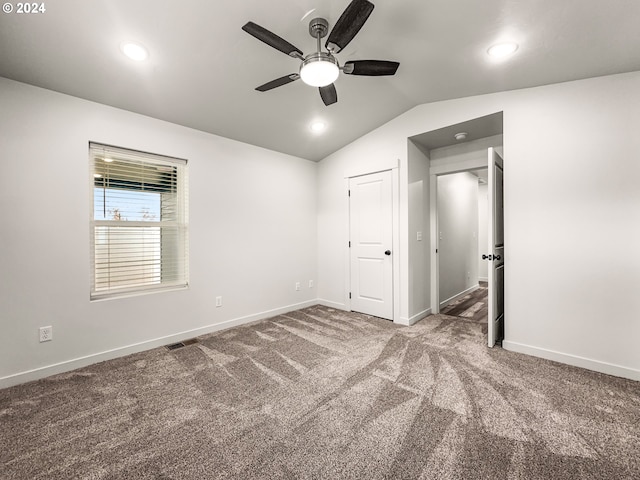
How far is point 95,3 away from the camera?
1.75 metres

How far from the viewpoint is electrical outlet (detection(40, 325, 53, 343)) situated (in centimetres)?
242

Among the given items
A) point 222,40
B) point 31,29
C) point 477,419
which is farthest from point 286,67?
point 477,419

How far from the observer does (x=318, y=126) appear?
3.70m

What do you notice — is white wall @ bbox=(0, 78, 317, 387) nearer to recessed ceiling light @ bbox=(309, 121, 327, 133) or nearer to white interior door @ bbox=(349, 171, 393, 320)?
recessed ceiling light @ bbox=(309, 121, 327, 133)

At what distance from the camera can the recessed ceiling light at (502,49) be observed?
2219 mm

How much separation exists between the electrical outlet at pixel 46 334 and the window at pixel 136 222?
0.42 m

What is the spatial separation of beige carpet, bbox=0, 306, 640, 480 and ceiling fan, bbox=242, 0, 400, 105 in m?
2.33

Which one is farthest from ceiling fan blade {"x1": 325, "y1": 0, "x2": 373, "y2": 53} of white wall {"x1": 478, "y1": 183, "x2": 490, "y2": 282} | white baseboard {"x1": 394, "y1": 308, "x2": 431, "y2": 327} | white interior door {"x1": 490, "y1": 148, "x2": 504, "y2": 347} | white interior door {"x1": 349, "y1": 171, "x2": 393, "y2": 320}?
white wall {"x1": 478, "y1": 183, "x2": 490, "y2": 282}

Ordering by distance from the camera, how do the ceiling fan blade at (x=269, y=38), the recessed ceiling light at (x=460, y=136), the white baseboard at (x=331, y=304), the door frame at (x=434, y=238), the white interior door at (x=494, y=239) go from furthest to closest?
the white baseboard at (x=331, y=304) → the door frame at (x=434, y=238) → the recessed ceiling light at (x=460, y=136) → the white interior door at (x=494, y=239) → the ceiling fan blade at (x=269, y=38)

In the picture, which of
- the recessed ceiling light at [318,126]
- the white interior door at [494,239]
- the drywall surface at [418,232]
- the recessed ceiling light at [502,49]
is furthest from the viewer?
the drywall surface at [418,232]

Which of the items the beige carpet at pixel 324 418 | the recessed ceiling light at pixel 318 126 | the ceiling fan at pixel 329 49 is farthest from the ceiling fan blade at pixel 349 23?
the beige carpet at pixel 324 418

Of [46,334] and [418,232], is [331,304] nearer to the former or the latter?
[418,232]

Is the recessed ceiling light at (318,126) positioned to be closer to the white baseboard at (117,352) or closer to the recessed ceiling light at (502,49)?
the recessed ceiling light at (502,49)

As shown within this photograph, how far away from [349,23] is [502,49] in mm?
1512
